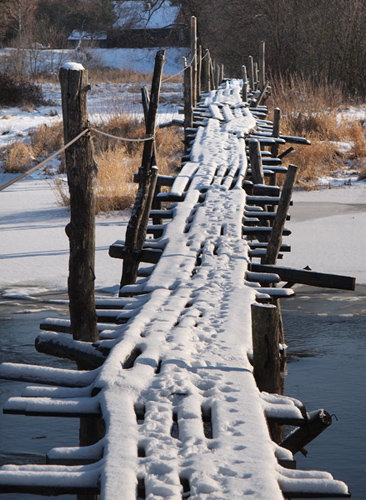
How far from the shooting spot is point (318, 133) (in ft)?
49.8

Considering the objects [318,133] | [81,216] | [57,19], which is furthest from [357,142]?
[57,19]

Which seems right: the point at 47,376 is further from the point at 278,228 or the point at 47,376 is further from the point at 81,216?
the point at 278,228

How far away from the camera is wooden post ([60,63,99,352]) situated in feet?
10.9

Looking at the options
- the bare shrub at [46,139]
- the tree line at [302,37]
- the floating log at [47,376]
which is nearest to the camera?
the floating log at [47,376]

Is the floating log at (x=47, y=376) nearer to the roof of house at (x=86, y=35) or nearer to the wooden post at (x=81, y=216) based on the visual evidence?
the wooden post at (x=81, y=216)

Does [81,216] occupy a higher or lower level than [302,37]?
lower

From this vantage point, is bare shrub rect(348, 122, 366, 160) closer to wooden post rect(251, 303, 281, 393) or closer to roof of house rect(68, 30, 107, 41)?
wooden post rect(251, 303, 281, 393)

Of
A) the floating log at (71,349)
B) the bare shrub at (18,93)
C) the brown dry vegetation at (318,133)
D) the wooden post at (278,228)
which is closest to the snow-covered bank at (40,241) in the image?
the wooden post at (278,228)

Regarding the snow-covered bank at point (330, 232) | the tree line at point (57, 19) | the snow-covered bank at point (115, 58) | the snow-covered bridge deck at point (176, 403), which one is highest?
the tree line at point (57, 19)

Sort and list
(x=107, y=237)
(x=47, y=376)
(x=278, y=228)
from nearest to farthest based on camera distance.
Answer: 1. (x=47, y=376)
2. (x=278, y=228)
3. (x=107, y=237)

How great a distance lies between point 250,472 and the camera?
6.56ft

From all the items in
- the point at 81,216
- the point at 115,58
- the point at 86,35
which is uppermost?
the point at 86,35

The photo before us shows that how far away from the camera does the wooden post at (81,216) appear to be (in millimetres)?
3332

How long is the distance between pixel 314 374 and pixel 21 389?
2023 millimetres
